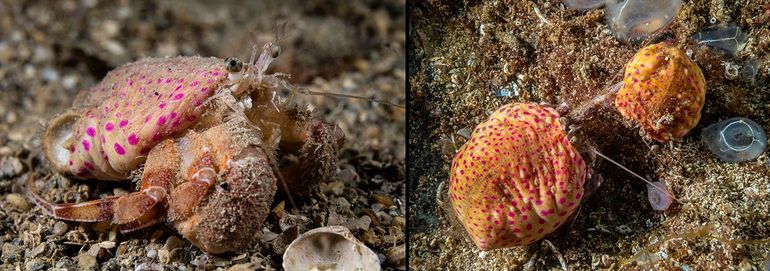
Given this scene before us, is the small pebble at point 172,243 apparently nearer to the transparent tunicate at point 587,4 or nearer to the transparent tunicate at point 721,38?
the transparent tunicate at point 587,4

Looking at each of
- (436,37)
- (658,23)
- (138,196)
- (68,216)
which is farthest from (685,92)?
(68,216)

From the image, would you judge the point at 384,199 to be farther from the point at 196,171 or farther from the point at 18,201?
the point at 18,201

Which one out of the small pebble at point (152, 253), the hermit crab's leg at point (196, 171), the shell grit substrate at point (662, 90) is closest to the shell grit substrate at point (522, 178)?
the shell grit substrate at point (662, 90)

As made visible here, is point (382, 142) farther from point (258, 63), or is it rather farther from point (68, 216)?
point (68, 216)

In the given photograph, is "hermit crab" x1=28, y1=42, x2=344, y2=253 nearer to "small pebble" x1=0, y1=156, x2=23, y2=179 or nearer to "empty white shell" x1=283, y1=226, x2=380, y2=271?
"empty white shell" x1=283, y1=226, x2=380, y2=271

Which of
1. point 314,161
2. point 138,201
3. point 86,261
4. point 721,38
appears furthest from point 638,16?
point 86,261

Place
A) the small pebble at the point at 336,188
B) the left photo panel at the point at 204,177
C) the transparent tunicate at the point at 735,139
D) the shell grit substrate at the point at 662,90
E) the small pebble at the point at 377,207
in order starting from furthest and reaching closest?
the small pebble at the point at 336,188 → the small pebble at the point at 377,207 → the left photo panel at the point at 204,177 → the transparent tunicate at the point at 735,139 → the shell grit substrate at the point at 662,90
